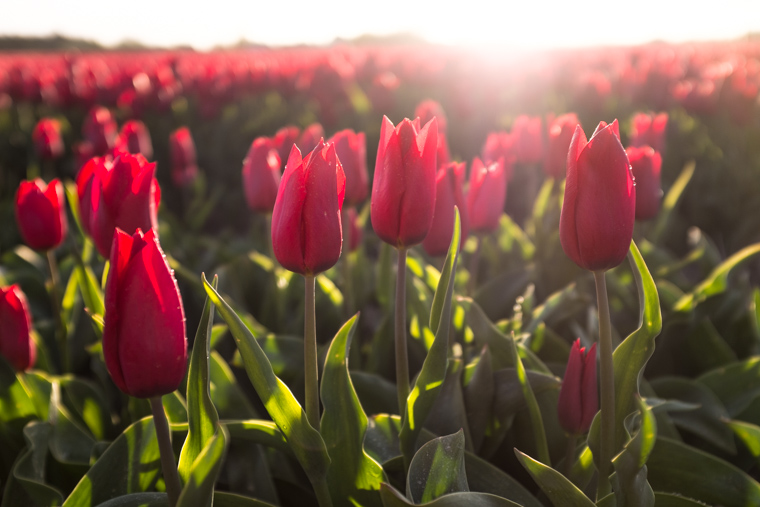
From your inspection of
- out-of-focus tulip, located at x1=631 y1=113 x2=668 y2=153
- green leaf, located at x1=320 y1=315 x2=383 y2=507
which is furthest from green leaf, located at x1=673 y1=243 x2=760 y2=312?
green leaf, located at x1=320 y1=315 x2=383 y2=507

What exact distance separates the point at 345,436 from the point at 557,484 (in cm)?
37

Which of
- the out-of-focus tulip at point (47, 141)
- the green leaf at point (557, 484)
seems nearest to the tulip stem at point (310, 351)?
the green leaf at point (557, 484)

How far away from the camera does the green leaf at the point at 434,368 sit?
1037mm

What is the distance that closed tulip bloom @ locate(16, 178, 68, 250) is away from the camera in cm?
155

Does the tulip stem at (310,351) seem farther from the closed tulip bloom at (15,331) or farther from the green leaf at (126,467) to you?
the closed tulip bloom at (15,331)

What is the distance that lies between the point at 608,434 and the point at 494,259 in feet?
4.92

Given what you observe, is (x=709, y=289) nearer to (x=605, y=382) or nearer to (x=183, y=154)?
(x=605, y=382)

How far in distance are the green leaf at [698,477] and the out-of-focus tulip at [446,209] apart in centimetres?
62

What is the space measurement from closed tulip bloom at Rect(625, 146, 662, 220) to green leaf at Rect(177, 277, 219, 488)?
112cm

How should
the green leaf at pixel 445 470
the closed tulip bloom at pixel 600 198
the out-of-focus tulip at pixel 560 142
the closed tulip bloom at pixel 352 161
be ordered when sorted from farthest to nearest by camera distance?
→ 1. the out-of-focus tulip at pixel 560 142
2. the closed tulip bloom at pixel 352 161
3. the green leaf at pixel 445 470
4. the closed tulip bloom at pixel 600 198

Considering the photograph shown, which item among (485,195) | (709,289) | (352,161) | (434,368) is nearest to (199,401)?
(434,368)

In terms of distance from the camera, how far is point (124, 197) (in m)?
1.16

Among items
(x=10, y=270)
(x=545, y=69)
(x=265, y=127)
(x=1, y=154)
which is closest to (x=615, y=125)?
(x=10, y=270)

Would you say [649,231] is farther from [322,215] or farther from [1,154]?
[1,154]
